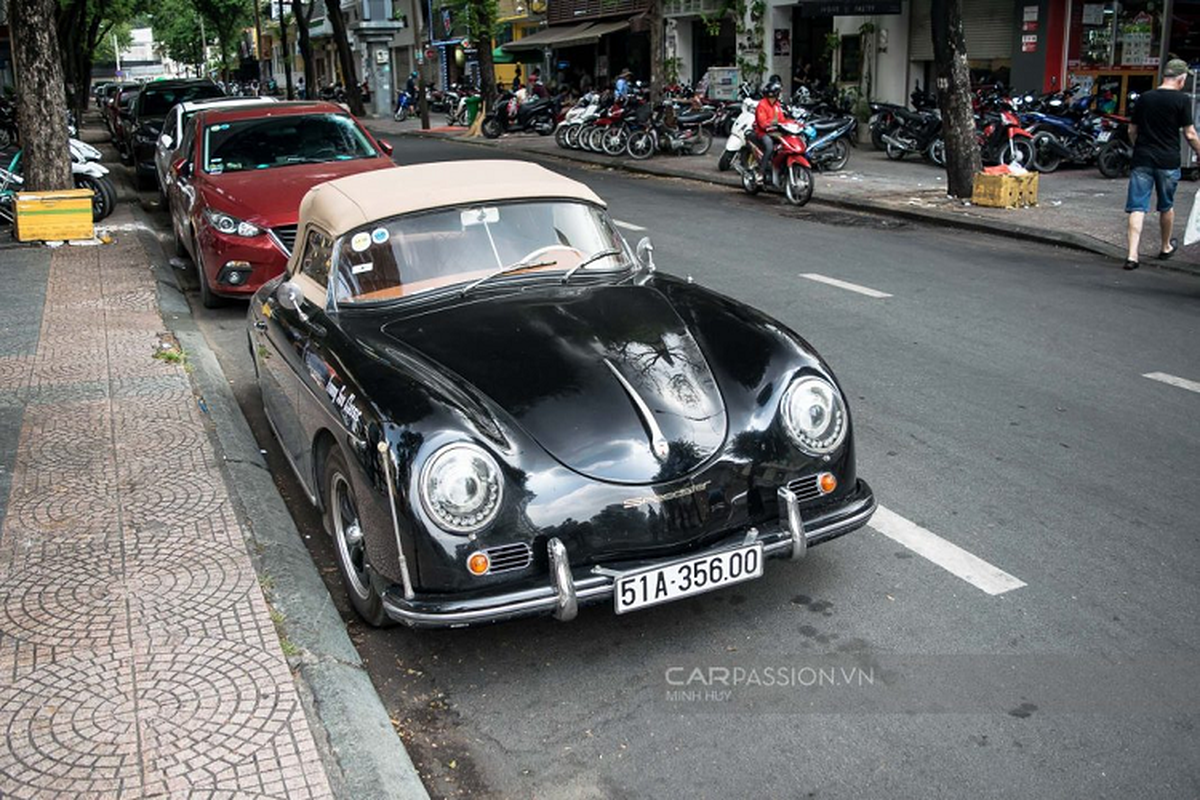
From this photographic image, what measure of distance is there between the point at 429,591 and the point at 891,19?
23816 millimetres

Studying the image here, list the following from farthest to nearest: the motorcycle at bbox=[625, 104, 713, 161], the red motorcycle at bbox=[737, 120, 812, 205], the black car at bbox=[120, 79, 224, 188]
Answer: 1. the motorcycle at bbox=[625, 104, 713, 161]
2. the black car at bbox=[120, 79, 224, 188]
3. the red motorcycle at bbox=[737, 120, 812, 205]

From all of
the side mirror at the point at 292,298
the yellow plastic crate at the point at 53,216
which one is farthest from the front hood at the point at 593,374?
the yellow plastic crate at the point at 53,216

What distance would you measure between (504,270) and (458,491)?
65.9 inches

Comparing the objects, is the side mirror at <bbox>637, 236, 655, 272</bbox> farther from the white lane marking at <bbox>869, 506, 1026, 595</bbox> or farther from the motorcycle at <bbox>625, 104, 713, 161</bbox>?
the motorcycle at <bbox>625, 104, 713, 161</bbox>

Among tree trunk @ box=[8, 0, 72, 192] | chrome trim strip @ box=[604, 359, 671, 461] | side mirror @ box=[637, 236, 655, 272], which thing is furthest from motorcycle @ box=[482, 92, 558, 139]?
chrome trim strip @ box=[604, 359, 671, 461]

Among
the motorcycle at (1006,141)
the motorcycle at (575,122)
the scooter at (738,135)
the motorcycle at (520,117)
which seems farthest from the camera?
the motorcycle at (520,117)

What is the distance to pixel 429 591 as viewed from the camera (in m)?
3.90

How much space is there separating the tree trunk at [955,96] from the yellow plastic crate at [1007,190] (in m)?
0.47

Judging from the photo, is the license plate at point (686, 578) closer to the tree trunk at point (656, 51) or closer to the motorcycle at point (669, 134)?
the motorcycle at point (669, 134)

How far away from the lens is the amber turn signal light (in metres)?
3.83

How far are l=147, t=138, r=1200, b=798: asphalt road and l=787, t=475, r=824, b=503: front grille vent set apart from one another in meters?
0.48

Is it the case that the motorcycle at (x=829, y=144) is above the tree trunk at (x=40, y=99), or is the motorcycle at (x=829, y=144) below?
below

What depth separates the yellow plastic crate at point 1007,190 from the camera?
15.1m

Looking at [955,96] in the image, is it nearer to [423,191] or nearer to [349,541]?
[423,191]
